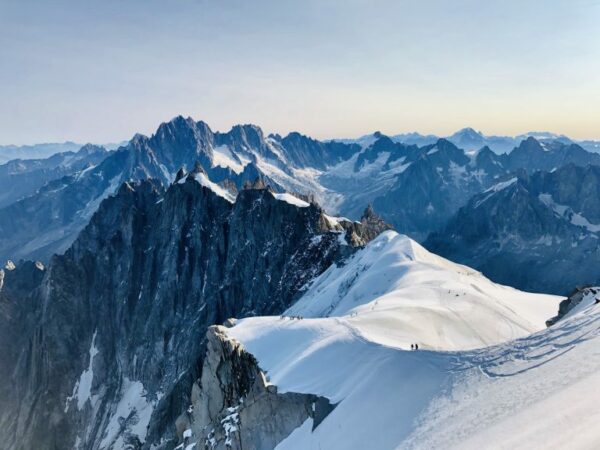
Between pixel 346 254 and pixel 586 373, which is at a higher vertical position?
pixel 586 373

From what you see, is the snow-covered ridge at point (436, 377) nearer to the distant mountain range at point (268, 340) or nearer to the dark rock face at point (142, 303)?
the distant mountain range at point (268, 340)

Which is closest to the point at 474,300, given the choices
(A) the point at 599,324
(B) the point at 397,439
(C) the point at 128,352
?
(A) the point at 599,324

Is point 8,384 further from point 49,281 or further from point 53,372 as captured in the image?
point 49,281

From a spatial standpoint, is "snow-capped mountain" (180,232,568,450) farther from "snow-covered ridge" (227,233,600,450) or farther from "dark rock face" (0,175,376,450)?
"dark rock face" (0,175,376,450)

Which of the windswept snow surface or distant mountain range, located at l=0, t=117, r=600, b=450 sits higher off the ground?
the windswept snow surface

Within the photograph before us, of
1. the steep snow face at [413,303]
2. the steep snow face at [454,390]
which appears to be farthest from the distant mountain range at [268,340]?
the steep snow face at [413,303]

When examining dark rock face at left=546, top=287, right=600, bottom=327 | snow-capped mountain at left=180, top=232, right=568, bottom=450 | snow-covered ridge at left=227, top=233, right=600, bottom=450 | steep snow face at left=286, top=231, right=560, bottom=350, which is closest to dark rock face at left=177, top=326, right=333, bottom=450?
snow-capped mountain at left=180, top=232, right=568, bottom=450

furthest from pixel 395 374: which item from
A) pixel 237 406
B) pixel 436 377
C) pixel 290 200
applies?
pixel 290 200
